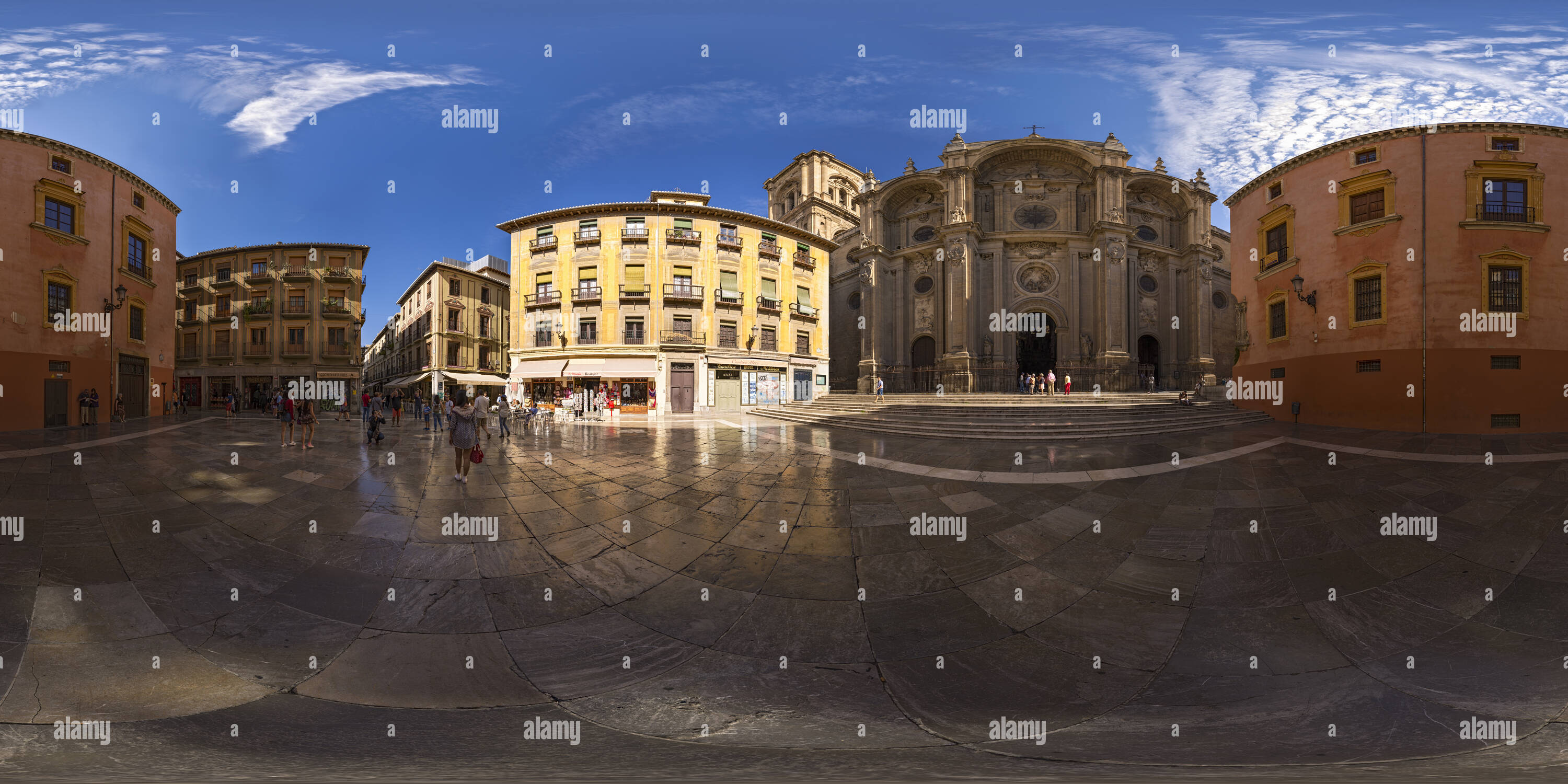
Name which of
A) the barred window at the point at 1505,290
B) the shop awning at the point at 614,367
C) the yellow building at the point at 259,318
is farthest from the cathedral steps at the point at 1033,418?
the yellow building at the point at 259,318

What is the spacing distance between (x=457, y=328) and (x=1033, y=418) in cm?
3233

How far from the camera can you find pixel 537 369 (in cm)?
2641

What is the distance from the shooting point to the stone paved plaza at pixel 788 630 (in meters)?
3.01

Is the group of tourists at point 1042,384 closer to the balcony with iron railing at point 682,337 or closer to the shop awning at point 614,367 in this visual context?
the balcony with iron railing at point 682,337

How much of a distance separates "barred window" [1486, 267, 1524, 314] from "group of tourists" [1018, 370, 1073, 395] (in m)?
13.7

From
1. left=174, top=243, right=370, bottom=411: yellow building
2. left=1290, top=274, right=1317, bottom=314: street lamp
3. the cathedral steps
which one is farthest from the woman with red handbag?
left=174, top=243, right=370, bottom=411: yellow building

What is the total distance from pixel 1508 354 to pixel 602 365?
1144 inches

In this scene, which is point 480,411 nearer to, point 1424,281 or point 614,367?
point 614,367

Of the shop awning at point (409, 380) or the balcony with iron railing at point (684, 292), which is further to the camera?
the shop awning at point (409, 380)

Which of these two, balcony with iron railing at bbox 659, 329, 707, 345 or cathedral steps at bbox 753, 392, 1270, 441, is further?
balcony with iron railing at bbox 659, 329, 707, 345

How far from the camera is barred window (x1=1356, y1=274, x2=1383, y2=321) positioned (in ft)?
44.2

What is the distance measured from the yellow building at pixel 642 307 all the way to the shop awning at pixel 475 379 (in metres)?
4.29

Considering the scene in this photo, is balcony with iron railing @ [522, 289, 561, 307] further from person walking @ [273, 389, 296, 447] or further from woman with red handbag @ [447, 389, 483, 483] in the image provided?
woman with red handbag @ [447, 389, 483, 483]

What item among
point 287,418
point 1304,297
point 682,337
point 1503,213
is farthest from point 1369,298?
point 287,418
